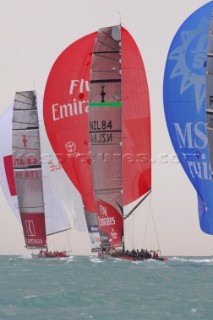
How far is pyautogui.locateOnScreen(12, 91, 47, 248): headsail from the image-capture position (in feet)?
174

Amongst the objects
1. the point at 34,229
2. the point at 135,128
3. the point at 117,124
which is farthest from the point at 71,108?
the point at 34,229

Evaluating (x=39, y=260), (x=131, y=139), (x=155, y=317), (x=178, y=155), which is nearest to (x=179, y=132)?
(x=178, y=155)

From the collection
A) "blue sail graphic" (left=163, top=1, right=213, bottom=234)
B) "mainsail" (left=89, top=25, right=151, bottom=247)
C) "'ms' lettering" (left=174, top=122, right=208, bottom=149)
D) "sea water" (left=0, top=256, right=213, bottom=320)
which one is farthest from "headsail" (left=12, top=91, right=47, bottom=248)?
"'ms' lettering" (left=174, top=122, right=208, bottom=149)

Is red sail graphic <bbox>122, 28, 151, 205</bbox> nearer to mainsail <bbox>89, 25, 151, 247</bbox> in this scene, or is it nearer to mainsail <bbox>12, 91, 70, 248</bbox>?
mainsail <bbox>89, 25, 151, 247</bbox>

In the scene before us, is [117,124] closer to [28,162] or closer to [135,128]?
[135,128]

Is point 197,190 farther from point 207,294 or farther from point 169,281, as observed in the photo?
point 207,294

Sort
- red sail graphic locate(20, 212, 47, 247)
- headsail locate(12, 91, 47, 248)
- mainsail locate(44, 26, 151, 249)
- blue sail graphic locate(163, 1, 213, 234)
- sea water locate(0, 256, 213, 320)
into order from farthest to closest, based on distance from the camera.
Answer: red sail graphic locate(20, 212, 47, 247) → headsail locate(12, 91, 47, 248) → mainsail locate(44, 26, 151, 249) → blue sail graphic locate(163, 1, 213, 234) → sea water locate(0, 256, 213, 320)

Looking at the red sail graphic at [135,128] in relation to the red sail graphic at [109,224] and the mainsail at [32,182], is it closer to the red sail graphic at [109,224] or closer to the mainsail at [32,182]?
the red sail graphic at [109,224]

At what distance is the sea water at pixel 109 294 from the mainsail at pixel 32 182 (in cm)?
929

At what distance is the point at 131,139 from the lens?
45.4 metres

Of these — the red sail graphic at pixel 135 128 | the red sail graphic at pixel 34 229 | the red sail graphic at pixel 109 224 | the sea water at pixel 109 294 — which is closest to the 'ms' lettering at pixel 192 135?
the sea water at pixel 109 294

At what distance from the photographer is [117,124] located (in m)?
45.9

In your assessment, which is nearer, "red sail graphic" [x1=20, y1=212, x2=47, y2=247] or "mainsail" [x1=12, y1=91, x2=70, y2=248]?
"mainsail" [x1=12, y1=91, x2=70, y2=248]

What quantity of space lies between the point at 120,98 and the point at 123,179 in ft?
13.3
